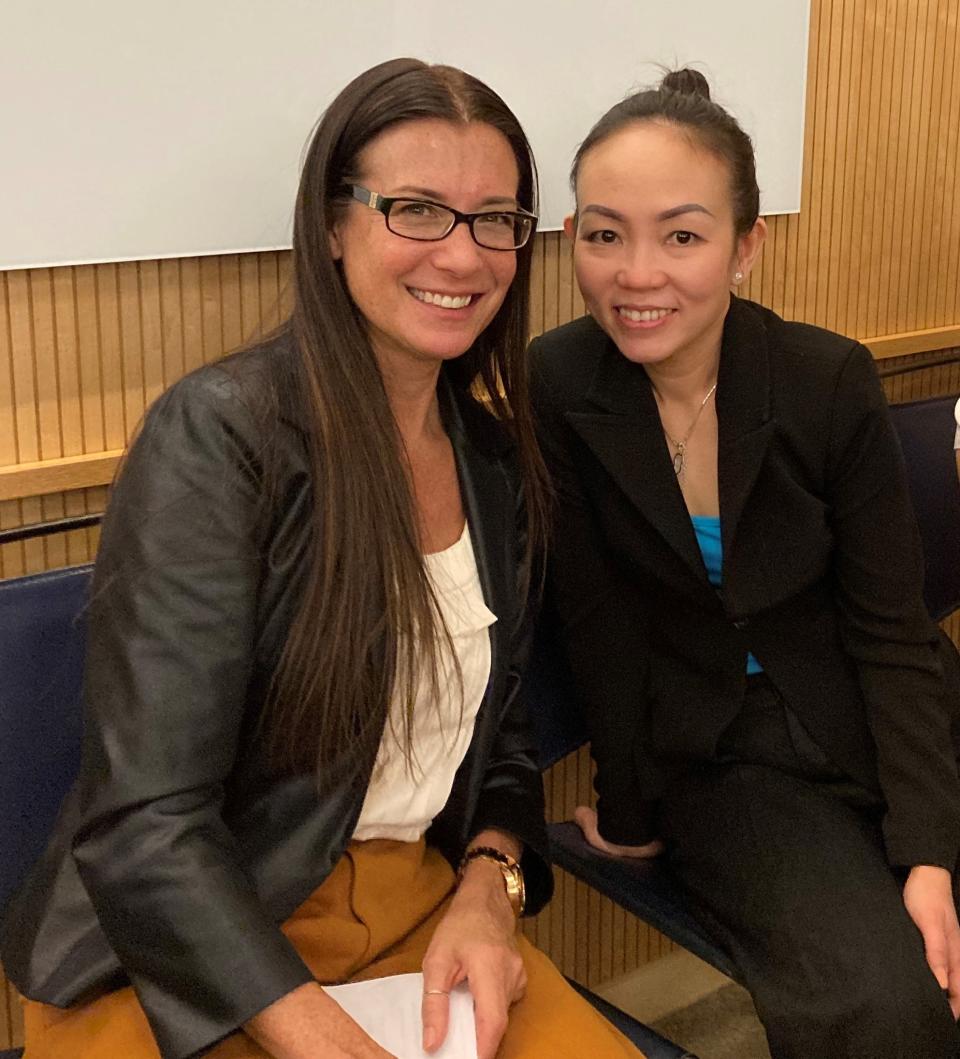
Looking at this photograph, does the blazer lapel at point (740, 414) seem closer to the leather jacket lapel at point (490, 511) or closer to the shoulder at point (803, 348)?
the shoulder at point (803, 348)

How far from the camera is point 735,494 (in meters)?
2.00

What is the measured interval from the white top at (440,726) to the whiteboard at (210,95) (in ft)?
1.92

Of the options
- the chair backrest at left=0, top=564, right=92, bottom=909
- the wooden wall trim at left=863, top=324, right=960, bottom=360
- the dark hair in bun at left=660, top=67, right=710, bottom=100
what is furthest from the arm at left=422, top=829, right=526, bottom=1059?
the wooden wall trim at left=863, top=324, right=960, bottom=360

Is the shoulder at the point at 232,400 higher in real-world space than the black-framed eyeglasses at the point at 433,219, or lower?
lower

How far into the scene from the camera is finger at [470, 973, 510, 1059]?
61.7 inches

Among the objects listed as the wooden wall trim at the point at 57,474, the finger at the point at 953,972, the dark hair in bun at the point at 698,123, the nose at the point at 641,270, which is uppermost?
the dark hair in bun at the point at 698,123

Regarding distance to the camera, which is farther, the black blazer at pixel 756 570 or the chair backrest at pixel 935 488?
the chair backrest at pixel 935 488

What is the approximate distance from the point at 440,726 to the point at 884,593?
0.70m

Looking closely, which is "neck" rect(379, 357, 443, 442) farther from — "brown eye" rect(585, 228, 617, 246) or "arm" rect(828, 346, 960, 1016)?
"arm" rect(828, 346, 960, 1016)

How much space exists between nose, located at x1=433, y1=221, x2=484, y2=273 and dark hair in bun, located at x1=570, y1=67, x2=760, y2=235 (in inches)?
16.9

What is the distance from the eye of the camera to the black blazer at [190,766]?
146cm

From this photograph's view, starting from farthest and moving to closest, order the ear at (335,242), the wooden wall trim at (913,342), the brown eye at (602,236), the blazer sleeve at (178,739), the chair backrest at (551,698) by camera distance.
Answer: the wooden wall trim at (913,342) < the chair backrest at (551,698) < the brown eye at (602,236) < the ear at (335,242) < the blazer sleeve at (178,739)

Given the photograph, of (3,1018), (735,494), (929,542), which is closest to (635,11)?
(735,494)


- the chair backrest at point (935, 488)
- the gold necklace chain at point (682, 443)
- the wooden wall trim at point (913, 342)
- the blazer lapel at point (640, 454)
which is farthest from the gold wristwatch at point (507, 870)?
the wooden wall trim at point (913, 342)
